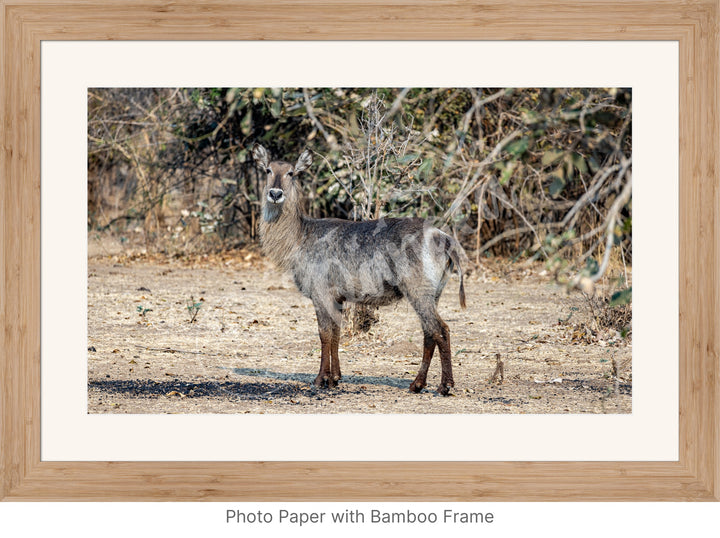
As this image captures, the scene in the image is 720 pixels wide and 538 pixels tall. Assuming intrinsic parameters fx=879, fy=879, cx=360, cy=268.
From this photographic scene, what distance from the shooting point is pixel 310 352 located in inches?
299

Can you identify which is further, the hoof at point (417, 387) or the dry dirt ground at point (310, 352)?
the hoof at point (417, 387)

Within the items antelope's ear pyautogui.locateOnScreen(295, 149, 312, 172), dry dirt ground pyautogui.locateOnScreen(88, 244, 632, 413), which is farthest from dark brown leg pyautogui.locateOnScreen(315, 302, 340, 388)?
antelope's ear pyautogui.locateOnScreen(295, 149, 312, 172)

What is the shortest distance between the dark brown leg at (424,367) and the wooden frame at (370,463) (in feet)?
4.78

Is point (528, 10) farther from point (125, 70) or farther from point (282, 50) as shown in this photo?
point (125, 70)

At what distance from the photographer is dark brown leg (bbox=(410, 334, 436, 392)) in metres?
6.20

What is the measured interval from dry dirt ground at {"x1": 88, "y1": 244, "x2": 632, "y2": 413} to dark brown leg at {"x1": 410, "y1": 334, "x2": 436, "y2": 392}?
0.10 m

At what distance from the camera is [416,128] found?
8.52 meters

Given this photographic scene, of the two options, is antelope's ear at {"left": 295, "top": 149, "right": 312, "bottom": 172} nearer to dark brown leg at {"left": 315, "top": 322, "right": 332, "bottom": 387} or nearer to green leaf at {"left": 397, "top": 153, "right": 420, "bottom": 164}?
green leaf at {"left": 397, "top": 153, "right": 420, "bottom": 164}

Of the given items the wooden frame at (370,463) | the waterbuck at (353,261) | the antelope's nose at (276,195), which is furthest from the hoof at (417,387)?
the antelope's nose at (276,195)

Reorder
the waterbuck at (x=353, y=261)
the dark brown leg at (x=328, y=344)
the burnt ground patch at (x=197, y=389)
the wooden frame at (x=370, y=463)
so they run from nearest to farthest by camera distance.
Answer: the wooden frame at (x=370, y=463) < the burnt ground patch at (x=197, y=389) < the waterbuck at (x=353, y=261) < the dark brown leg at (x=328, y=344)

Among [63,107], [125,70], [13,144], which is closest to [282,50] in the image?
[125,70]

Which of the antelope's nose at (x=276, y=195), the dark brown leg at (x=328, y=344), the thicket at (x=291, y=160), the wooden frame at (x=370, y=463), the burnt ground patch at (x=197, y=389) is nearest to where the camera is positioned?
the wooden frame at (x=370, y=463)

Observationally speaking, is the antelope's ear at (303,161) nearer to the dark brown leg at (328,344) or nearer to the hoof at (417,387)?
the dark brown leg at (328,344)

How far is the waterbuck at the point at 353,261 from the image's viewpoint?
20.1 ft
